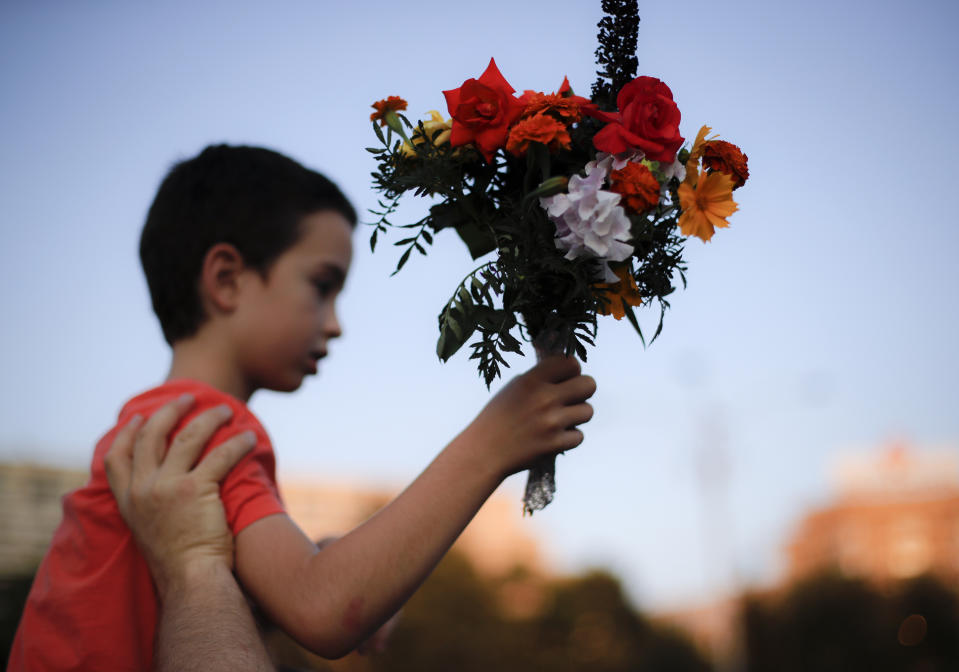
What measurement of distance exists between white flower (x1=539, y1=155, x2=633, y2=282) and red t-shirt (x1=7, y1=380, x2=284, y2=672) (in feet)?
3.34

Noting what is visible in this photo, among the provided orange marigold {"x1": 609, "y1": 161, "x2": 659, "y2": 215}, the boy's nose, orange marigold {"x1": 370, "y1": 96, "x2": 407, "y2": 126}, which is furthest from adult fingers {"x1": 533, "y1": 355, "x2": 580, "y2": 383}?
the boy's nose

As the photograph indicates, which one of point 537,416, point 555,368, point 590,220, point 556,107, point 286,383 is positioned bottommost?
point 537,416

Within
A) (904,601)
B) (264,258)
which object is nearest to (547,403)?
(264,258)

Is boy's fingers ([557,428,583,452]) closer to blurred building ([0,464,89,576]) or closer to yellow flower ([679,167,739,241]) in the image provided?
yellow flower ([679,167,739,241])

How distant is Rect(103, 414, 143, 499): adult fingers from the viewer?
2.26 metres

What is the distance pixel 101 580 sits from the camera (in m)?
2.20

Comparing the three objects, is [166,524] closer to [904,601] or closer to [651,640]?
[904,601]

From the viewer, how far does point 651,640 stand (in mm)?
52969

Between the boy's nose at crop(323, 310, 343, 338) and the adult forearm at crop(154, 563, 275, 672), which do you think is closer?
the adult forearm at crop(154, 563, 275, 672)

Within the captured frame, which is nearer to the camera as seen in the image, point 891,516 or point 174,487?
point 174,487

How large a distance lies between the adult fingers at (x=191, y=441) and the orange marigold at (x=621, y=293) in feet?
3.59

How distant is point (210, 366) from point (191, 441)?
44 centimetres

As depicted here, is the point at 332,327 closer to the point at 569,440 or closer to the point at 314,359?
the point at 314,359

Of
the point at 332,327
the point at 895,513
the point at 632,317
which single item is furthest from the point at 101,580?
the point at 895,513
